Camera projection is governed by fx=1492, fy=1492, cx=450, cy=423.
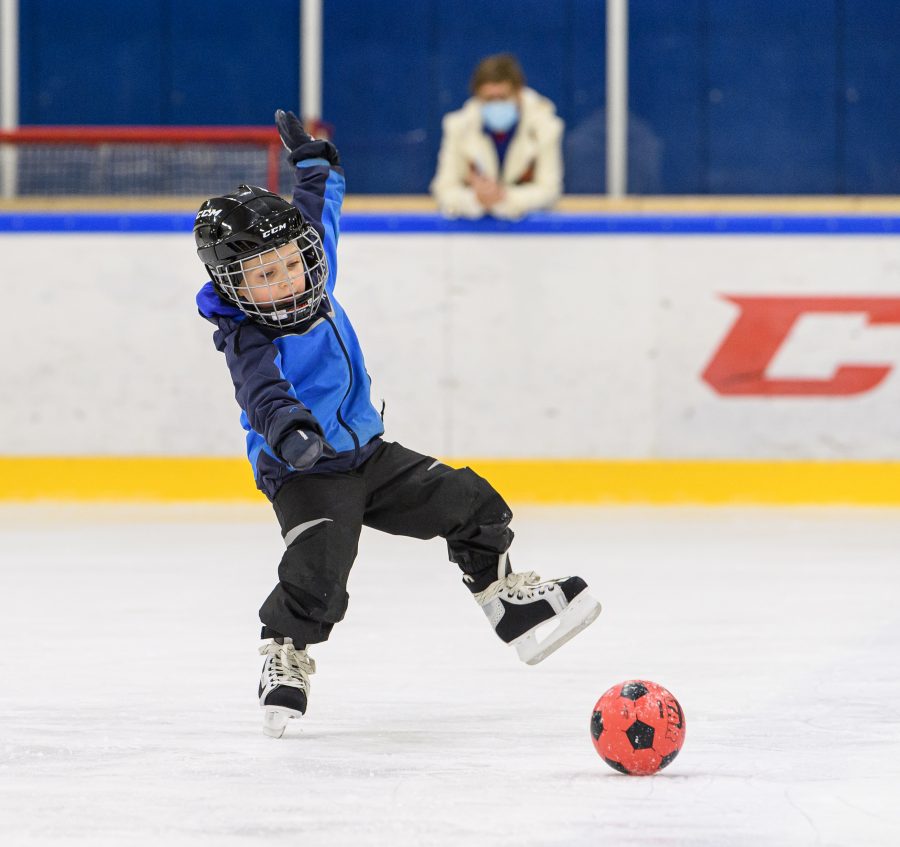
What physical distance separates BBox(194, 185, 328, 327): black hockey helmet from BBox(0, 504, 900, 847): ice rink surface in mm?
701

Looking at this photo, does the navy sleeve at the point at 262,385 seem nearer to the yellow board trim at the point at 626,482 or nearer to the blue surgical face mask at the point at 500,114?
the yellow board trim at the point at 626,482

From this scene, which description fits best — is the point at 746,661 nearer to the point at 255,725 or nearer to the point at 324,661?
the point at 324,661

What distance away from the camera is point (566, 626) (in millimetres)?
2689

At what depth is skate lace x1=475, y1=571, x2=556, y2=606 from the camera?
272 centimetres

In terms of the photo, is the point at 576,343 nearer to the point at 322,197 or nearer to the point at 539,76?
the point at 322,197

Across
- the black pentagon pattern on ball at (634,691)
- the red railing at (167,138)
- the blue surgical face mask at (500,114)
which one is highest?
the blue surgical face mask at (500,114)

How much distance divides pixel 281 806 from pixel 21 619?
5.42 ft

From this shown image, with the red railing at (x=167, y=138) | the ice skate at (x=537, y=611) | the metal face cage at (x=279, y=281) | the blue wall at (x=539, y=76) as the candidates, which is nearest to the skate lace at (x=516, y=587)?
the ice skate at (x=537, y=611)

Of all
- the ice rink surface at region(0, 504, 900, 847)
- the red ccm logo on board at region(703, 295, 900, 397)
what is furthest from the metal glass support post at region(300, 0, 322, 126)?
the ice rink surface at region(0, 504, 900, 847)

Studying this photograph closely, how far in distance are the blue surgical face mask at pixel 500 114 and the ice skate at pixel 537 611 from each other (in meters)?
3.37

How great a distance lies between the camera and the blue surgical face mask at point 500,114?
578 cm

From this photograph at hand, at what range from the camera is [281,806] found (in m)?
1.96

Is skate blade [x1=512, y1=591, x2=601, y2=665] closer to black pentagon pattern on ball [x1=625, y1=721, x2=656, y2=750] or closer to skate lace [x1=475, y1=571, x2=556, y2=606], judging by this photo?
skate lace [x1=475, y1=571, x2=556, y2=606]

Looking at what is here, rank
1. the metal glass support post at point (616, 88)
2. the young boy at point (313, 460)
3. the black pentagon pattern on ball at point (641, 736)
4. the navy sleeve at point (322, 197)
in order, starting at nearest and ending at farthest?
the black pentagon pattern on ball at point (641, 736)
the young boy at point (313, 460)
the navy sleeve at point (322, 197)
the metal glass support post at point (616, 88)
